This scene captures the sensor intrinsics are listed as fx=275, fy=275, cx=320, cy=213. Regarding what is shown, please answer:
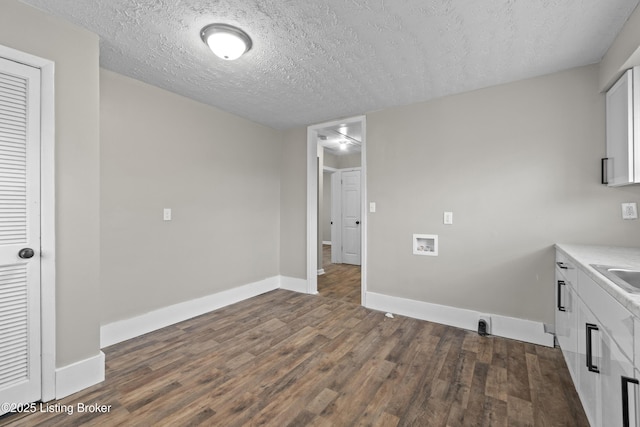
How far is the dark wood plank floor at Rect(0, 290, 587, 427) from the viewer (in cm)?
164

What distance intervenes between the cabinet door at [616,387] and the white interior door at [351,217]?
16.7 ft

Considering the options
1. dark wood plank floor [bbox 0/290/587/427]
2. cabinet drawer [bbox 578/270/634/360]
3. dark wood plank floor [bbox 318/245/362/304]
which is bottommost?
dark wood plank floor [bbox 0/290/587/427]

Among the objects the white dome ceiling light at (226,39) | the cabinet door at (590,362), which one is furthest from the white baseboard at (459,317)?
the white dome ceiling light at (226,39)

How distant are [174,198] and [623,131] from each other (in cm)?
386

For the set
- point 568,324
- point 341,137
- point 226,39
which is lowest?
point 568,324

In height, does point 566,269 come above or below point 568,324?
above

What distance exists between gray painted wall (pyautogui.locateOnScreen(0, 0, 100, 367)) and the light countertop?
2.87 metres

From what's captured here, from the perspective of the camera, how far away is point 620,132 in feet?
6.52

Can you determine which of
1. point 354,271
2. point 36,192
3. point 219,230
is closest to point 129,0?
point 36,192

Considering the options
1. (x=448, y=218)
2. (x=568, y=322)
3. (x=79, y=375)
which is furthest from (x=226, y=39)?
(x=568, y=322)

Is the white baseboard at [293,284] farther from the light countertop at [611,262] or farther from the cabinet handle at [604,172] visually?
the cabinet handle at [604,172]

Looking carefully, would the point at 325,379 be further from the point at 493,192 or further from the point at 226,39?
the point at 226,39

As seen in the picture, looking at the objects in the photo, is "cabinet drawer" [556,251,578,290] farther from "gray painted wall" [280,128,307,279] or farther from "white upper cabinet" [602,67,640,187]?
"gray painted wall" [280,128,307,279]

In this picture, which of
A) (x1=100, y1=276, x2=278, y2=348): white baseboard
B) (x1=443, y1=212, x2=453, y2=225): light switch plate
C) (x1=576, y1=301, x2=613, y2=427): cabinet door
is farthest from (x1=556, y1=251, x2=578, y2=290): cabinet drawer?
(x1=100, y1=276, x2=278, y2=348): white baseboard
